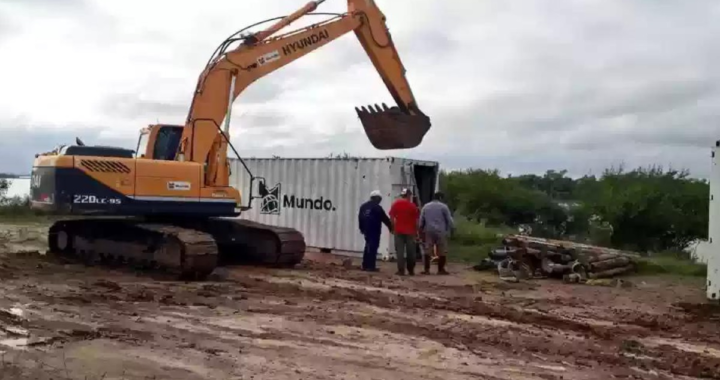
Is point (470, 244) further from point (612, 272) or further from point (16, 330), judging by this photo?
point (16, 330)

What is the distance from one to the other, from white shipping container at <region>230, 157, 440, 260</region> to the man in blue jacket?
6.08 feet

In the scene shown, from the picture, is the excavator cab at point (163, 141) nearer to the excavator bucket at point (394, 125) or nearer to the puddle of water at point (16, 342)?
the excavator bucket at point (394, 125)

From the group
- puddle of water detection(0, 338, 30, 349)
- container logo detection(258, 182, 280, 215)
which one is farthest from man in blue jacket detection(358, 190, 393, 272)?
puddle of water detection(0, 338, 30, 349)

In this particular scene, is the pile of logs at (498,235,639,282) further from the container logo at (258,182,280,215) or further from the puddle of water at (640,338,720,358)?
the container logo at (258,182,280,215)

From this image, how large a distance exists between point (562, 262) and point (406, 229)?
3.02 metres

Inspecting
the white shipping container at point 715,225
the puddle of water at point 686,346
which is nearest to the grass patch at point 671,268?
the white shipping container at point 715,225

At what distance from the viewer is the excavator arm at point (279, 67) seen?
581 inches

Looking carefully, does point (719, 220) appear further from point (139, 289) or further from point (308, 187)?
point (308, 187)

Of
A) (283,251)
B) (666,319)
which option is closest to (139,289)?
(283,251)

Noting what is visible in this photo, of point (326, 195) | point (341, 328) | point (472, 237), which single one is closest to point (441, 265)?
point (326, 195)

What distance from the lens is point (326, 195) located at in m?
18.7

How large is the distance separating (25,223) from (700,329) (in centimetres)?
2280

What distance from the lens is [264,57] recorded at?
598 inches

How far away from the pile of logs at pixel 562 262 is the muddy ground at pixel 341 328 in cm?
112
